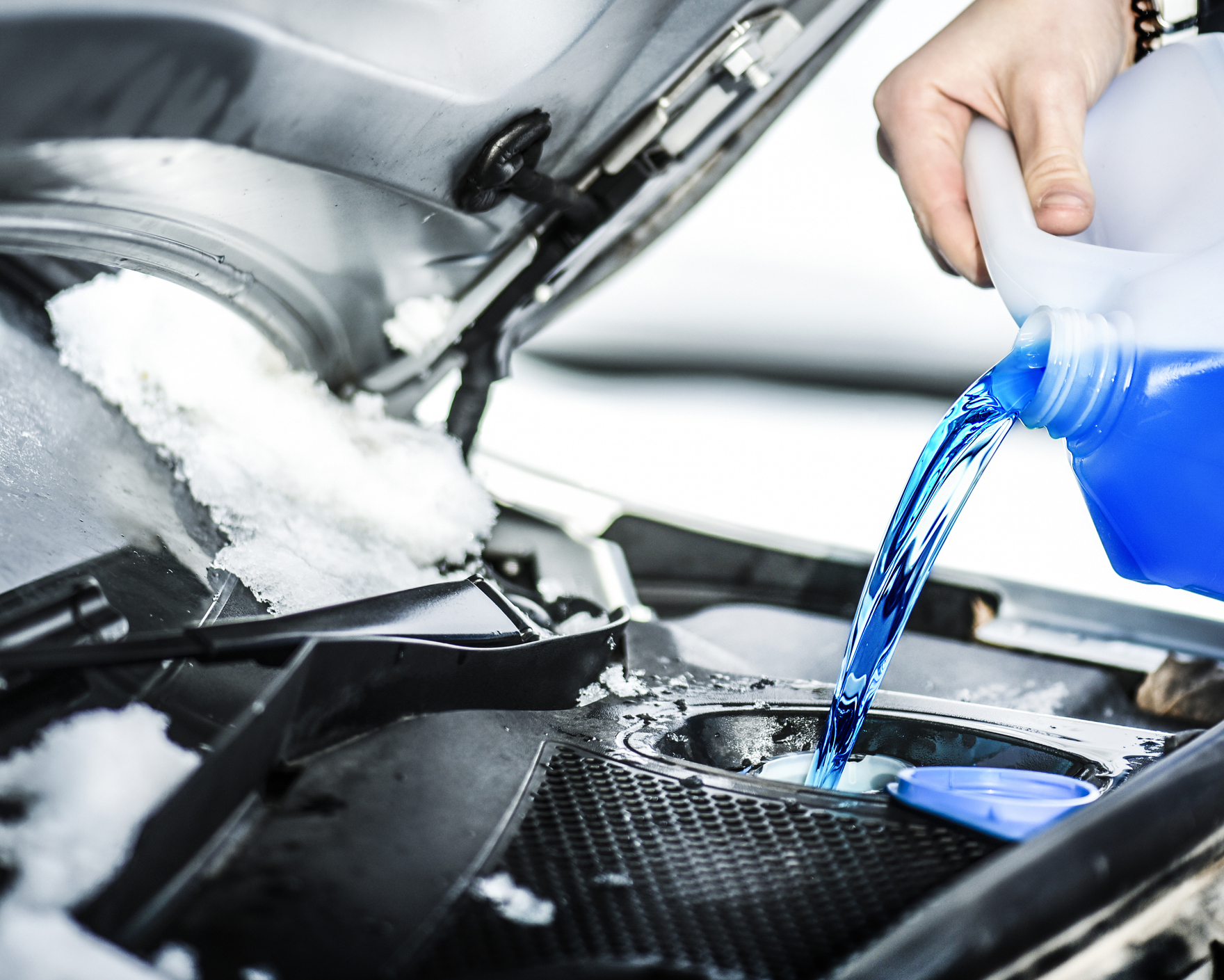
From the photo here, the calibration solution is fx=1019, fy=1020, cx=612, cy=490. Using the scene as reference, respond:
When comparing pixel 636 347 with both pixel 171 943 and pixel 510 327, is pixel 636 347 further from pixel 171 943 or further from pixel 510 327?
pixel 171 943

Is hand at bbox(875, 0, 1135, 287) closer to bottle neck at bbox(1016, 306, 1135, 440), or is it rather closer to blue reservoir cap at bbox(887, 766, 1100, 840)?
bottle neck at bbox(1016, 306, 1135, 440)

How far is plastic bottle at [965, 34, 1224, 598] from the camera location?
2.14 feet

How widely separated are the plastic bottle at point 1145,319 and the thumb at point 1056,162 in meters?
0.02

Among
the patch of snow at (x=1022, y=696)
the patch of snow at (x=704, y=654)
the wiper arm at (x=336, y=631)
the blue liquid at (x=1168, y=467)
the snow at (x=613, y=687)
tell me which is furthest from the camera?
the patch of snow at (x=1022, y=696)

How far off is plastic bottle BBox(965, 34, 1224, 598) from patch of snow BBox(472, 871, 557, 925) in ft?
1.51

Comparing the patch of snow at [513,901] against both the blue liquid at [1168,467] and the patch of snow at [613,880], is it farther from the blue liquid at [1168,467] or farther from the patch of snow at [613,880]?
the blue liquid at [1168,467]

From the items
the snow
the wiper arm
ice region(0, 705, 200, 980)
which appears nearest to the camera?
ice region(0, 705, 200, 980)

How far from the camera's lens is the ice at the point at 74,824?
39 centimetres

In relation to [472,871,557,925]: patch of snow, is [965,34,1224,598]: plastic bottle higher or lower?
higher

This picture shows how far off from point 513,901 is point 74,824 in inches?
7.8

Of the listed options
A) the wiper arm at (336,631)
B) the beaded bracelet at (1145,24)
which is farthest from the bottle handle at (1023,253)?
the wiper arm at (336,631)

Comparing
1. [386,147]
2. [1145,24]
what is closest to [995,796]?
[386,147]

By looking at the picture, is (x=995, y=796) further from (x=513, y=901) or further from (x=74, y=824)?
(x=74, y=824)

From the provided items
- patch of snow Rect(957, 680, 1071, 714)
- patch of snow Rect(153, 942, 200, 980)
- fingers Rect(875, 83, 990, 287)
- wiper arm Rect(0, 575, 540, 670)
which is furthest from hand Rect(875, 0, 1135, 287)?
patch of snow Rect(153, 942, 200, 980)
